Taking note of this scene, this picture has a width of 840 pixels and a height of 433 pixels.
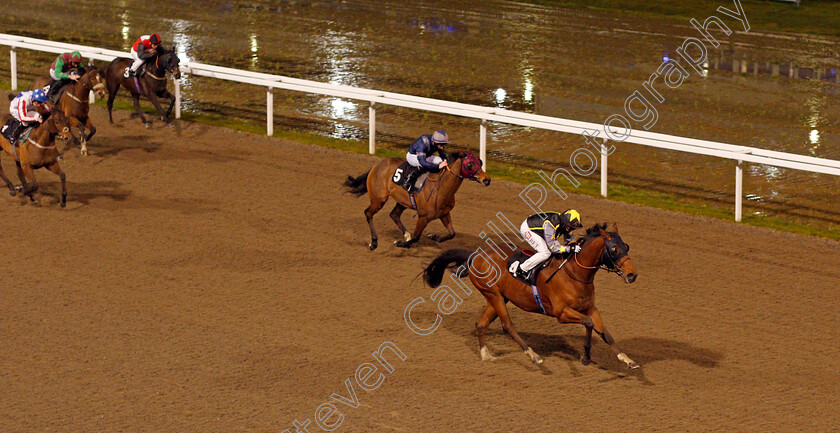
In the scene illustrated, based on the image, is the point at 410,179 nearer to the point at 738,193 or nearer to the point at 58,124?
the point at 738,193

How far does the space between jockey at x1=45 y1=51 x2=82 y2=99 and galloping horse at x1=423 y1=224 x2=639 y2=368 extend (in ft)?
25.8

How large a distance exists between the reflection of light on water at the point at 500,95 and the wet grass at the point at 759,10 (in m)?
6.95

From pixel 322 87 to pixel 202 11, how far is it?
10392 mm

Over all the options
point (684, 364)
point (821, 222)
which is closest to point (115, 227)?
point (684, 364)

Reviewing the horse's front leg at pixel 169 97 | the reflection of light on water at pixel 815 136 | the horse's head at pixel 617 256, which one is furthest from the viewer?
the horse's front leg at pixel 169 97

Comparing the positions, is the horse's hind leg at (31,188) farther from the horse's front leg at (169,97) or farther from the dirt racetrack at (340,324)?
the horse's front leg at (169,97)

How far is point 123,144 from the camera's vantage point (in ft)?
47.5

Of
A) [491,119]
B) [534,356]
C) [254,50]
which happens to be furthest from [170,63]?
[534,356]

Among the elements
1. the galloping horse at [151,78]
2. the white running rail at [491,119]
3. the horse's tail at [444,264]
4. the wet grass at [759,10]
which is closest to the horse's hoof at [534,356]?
the horse's tail at [444,264]

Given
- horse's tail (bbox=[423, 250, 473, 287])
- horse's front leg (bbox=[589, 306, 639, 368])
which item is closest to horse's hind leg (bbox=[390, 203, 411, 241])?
horse's tail (bbox=[423, 250, 473, 287])

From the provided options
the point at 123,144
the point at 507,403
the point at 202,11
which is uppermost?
the point at 202,11

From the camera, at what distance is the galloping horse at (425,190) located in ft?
32.4

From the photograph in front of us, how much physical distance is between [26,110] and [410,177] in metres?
4.63

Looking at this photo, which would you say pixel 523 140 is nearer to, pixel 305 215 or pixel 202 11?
pixel 305 215
